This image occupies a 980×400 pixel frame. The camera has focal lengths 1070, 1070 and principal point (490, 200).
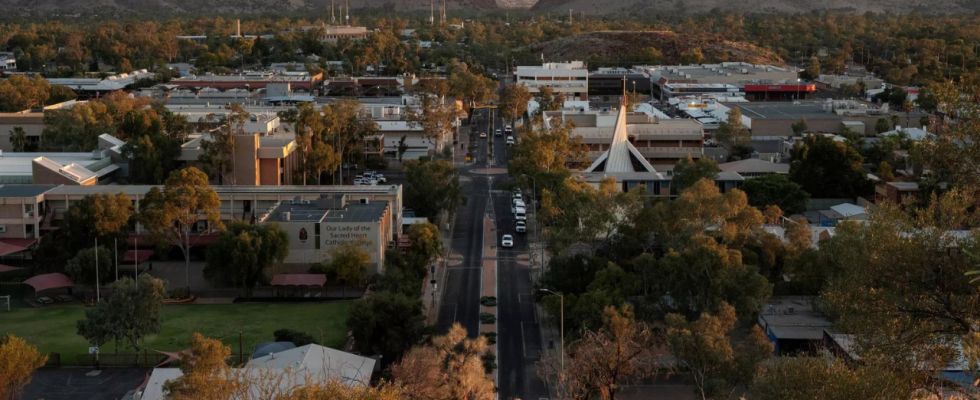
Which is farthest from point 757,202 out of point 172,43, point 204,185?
point 172,43

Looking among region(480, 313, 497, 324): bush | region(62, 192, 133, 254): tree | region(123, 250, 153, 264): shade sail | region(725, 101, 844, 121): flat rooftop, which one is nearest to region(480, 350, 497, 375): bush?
region(480, 313, 497, 324): bush

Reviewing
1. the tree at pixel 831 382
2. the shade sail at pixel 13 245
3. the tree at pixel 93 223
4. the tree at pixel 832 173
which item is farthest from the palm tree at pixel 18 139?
the tree at pixel 831 382

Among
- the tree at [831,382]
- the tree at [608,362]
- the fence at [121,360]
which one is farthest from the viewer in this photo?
the fence at [121,360]

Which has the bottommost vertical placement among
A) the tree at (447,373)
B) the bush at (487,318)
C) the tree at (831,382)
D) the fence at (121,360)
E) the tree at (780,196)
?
the fence at (121,360)

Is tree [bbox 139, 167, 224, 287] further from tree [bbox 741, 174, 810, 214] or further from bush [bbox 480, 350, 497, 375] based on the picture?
tree [bbox 741, 174, 810, 214]

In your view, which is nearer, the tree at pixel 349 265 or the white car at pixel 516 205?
the tree at pixel 349 265

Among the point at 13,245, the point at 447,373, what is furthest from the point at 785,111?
the point at 447,373

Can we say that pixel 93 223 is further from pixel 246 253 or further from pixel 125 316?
pixel 125 316

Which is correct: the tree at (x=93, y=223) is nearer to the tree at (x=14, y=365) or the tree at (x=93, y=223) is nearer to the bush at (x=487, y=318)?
the bush at (x=487, y=318)
